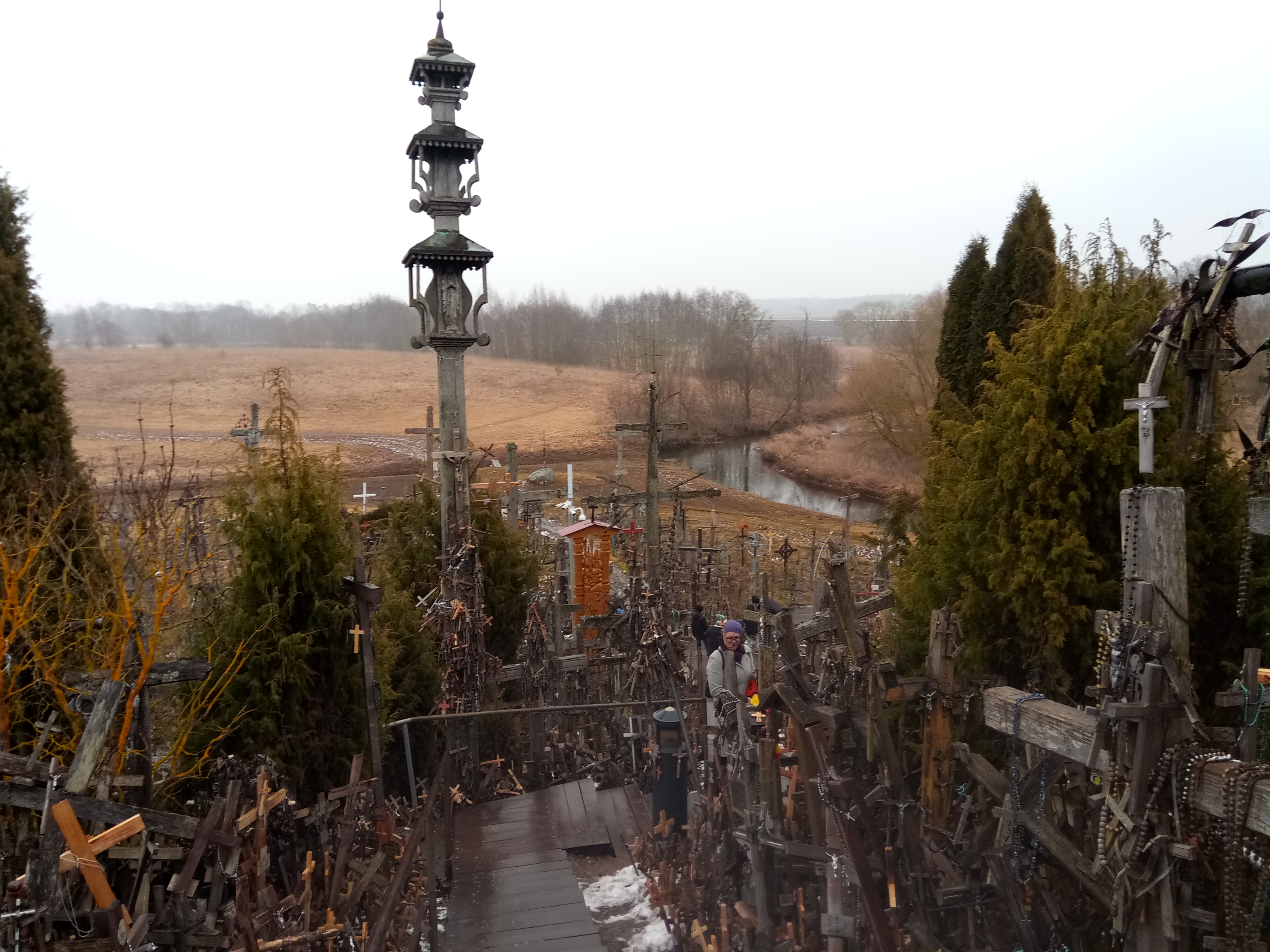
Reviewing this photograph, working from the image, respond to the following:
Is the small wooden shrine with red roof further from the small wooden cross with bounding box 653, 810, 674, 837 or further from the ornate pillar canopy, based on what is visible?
the small wooden cross with bounding box 653, 810, 674, 837

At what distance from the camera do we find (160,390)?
2036 cm

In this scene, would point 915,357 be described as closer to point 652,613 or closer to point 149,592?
point 652,613

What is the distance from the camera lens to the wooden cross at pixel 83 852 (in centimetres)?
378

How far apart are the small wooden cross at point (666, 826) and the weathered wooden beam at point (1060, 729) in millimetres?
3017

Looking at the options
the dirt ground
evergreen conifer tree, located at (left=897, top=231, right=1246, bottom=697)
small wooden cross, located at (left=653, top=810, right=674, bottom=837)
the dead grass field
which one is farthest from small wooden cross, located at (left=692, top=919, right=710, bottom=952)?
the dead grass field

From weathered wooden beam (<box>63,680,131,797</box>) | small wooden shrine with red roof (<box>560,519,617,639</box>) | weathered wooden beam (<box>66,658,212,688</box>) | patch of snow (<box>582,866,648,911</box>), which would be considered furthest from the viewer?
small wooden shrine with red roof (<box>560,519,617,639</box>)

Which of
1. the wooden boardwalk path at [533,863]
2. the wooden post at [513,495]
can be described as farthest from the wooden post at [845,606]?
the wooden post at [513,495]

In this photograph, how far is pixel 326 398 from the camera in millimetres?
35094

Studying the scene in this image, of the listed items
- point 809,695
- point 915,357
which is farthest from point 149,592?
point 915,357

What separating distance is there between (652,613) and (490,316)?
4221cm

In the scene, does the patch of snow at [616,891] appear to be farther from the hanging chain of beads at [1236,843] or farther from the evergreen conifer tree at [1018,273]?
the evergreen conifer tree at [1018,273]

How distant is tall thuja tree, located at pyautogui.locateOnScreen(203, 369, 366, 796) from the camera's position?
6.07m

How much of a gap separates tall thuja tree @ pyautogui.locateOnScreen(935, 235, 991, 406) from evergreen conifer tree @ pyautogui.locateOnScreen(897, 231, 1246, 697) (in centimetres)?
476

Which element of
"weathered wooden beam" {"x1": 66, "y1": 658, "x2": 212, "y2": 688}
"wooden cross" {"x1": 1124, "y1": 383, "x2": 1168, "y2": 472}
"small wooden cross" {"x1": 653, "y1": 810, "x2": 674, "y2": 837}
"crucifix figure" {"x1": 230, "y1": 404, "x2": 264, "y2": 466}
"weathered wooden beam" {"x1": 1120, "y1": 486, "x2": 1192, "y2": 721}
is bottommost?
"small wooden cross" {"x1": 653, "y1": 810, "x2": 674, "y2": 837}
